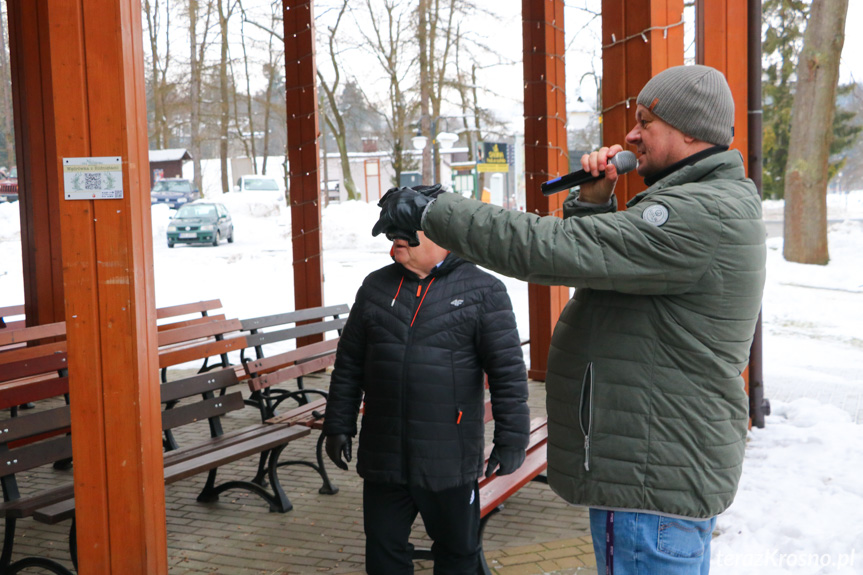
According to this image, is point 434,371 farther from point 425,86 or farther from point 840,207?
point 840,207

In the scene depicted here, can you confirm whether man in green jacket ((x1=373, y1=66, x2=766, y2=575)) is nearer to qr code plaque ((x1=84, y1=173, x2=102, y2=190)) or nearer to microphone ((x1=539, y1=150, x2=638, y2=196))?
microphone ((x1=539, y1=150, x2=638, y2=196))

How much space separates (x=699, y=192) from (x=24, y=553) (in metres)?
3.93

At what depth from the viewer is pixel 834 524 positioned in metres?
4.45

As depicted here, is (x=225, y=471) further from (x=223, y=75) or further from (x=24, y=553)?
(x=223, y=75)

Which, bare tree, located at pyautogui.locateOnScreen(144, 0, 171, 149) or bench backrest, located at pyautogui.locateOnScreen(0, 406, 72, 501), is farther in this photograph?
bare tree, located at pyautogui.locateOnScreen(144, 0, 171, 149)

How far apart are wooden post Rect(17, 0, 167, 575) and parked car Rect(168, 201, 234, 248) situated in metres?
24.9

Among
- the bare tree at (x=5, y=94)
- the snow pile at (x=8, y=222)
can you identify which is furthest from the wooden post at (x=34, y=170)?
the snow pile at (x=8, y=222)

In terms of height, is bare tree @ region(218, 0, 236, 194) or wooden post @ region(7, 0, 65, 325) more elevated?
bare tree @ region(218, 0, 236, 194)

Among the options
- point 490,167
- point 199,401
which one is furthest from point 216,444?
point 490,167

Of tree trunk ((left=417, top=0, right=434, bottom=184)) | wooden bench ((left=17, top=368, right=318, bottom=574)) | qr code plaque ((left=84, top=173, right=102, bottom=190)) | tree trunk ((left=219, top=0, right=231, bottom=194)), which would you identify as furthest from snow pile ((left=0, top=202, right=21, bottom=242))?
qr code plaque ((left=84, top=173, right=102, bottom=190))

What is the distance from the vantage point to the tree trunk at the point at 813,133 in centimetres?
2066

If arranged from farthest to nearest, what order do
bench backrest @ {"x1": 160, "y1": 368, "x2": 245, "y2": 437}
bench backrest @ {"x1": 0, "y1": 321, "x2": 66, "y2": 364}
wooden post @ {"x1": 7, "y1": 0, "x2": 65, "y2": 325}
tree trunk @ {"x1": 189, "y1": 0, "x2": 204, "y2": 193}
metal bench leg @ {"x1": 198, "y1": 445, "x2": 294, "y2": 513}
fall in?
tree trunk @ {"x1": 189, "y1": 0, "x2": 204, "y2": 193}, wooden post @ {"x1": 7, "y1": 0, "x2": 65, "y2": 325}, bench backrest @ {"x1": 0, "y1": 321, "x2": 66, "y2": 364}, metal bench leg @ {"x1": 198, "y1": 445, "x2": 294, "y2": 513}, bench backrest @ {"x1": 160, "y1": 368, "x2": 245, "y2": 437}

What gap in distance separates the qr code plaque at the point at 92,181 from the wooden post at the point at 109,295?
5 centimetres

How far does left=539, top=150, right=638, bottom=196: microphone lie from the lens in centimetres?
212
